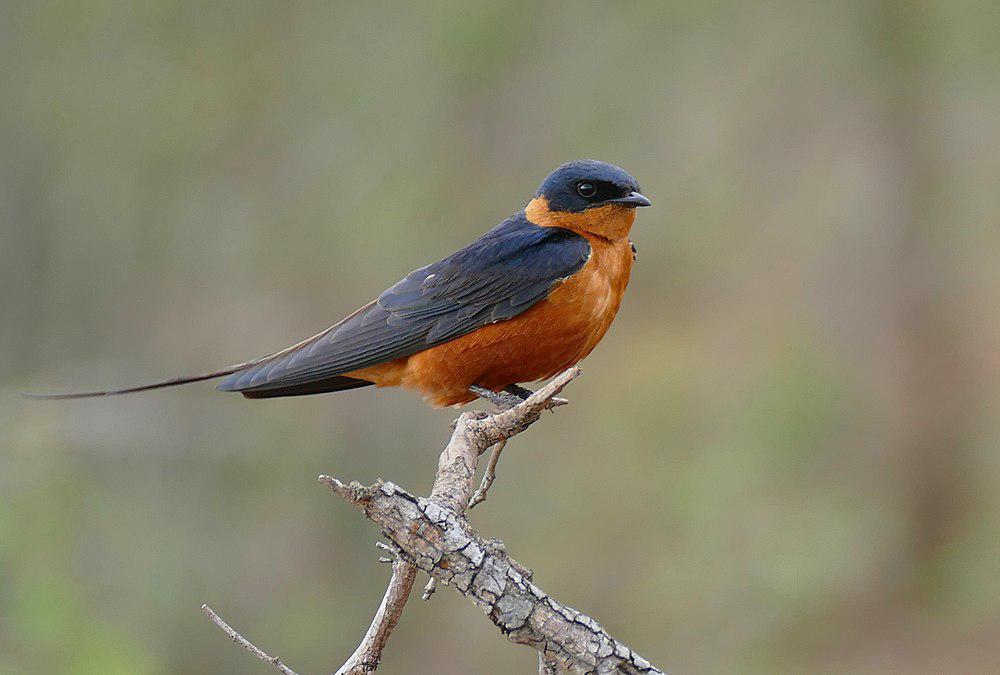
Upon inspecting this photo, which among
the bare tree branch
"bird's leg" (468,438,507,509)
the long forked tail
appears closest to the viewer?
the bare tree branch

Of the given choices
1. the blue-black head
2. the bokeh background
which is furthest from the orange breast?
the bokeh background

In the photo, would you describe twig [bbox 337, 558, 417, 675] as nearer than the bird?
Yes

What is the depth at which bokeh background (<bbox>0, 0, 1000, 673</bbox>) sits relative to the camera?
799 centimetres

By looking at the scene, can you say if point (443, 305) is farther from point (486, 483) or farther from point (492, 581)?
point (492, 581)

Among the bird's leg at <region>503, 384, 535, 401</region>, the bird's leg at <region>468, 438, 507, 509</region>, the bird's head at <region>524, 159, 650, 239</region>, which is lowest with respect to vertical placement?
the bird's leg at <region>468, 438, 507, 509</region>

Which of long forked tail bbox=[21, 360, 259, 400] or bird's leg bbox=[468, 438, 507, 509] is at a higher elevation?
bird's leg bbox=[468, 438, 507, 509]

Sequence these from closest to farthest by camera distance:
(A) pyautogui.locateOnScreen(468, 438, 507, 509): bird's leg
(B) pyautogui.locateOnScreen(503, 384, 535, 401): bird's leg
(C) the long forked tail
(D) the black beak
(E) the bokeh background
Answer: (A) pyautogui.locateOnScreen(468, 438, 507, 509): bird's leg
(C) the long forked tail
(D) the black beak
(B) pyautogui.locateOnScreen(503, 384, 535, 401): bird's leg
(E) the bokeh background

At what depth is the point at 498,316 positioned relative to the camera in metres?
4.40

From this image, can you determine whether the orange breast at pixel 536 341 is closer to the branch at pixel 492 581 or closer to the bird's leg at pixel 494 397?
the bird's leg at pixel 494 397

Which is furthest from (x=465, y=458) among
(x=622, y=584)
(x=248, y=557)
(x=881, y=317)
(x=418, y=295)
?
(x=881, y=317)

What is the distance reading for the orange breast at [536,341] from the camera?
4.32 meters

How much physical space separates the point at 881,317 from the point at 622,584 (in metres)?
3.64

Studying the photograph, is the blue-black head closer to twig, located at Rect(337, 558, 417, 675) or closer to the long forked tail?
the long forked tail

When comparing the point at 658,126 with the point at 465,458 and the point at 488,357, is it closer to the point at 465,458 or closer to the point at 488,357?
the point at 488,357
